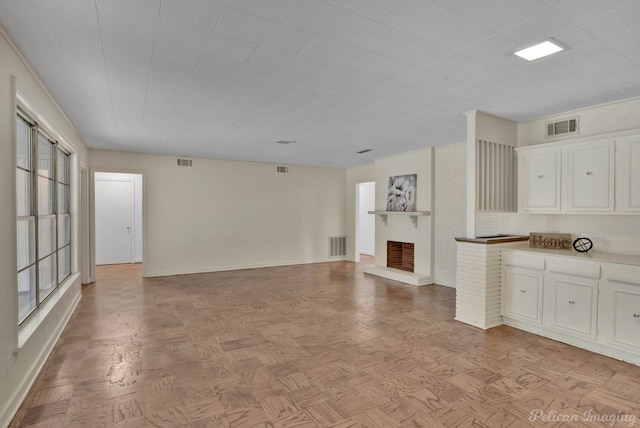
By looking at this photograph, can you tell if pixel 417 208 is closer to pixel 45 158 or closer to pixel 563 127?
pixel 563 127

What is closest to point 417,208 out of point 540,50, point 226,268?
point 540,50

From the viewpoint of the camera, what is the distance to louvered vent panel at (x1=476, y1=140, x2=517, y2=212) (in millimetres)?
4285

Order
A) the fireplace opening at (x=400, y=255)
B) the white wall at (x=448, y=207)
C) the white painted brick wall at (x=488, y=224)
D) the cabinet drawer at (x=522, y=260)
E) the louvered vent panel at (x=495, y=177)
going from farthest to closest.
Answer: the fireplace opening at (x=400, y=255), the white wall at (x=448, y=207), the white painted brick wall at (x=488, y=224), the louvered vent panel at (x=495, y=177), the cabinet drawer at (x=522, y=260)

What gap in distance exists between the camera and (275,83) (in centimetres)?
323

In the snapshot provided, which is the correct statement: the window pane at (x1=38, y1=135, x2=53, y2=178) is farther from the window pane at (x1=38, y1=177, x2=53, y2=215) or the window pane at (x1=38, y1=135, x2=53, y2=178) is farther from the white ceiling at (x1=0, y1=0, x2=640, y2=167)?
the white ceiling at (x1=0, y1=0, x2=640, y2=167)

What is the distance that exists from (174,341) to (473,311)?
11.4ft

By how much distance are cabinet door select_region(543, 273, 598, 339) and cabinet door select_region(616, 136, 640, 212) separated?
2.88ft

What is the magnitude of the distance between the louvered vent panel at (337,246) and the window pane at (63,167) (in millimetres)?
6047

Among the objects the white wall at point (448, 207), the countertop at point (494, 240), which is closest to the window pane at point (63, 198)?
the countertop at point (494, 240)

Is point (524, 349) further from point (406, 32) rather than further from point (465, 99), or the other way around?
point (406, 32)

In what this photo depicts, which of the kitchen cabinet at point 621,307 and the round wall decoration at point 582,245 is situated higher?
the round wall decoration at point 582,245

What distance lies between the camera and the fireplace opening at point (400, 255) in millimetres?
7043

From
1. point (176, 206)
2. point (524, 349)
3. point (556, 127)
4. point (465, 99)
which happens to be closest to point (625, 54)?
point (465, 99)

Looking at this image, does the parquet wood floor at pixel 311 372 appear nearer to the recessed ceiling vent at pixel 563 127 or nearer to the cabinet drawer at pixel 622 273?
the cabinet drawer at pixel 622 273
